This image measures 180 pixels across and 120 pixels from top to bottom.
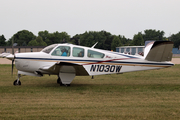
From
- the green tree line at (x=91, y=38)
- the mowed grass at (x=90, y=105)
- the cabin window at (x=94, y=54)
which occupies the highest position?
the green tree line at (x=91, y=38)

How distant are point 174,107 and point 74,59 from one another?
16.3 ft

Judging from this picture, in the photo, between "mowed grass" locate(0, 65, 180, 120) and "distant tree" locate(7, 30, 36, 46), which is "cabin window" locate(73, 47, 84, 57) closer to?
"mowed grass" locate(0, 65, 180, 120)

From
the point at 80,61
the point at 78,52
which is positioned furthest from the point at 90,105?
the point at 78,52

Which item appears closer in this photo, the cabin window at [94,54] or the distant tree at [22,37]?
the cabin window at [94,54]

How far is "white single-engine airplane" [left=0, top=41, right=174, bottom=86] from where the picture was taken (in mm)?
9797

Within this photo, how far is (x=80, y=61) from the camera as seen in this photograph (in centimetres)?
998

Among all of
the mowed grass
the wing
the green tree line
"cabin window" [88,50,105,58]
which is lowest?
the mowed grass

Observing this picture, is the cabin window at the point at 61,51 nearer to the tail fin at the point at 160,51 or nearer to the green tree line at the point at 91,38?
the tail fin at the point at 160,51

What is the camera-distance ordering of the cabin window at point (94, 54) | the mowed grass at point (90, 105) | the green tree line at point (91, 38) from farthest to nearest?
the green tree line at point (91, 38) < the cabin window at point (94, 54) < the mowed grass at point (90, 105)

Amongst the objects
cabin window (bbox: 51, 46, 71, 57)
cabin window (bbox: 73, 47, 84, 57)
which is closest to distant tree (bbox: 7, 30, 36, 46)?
cabin window (bbox: 51, 46, 71, 57)

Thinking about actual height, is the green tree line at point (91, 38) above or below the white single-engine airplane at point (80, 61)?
above

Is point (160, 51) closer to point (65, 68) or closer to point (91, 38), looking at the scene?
point (65, 68)

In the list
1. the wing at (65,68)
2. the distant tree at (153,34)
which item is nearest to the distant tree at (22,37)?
the distant tree at (153,34)

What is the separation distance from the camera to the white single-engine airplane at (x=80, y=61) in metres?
9.80
